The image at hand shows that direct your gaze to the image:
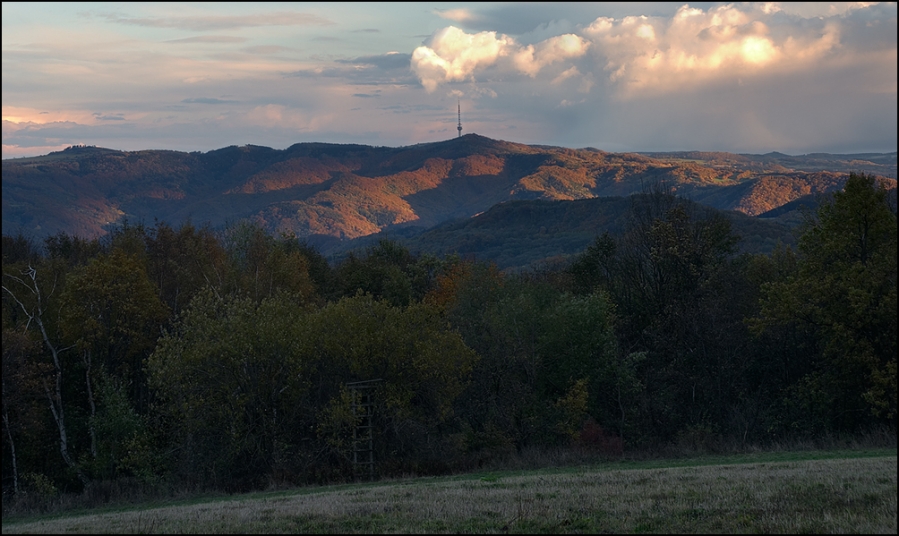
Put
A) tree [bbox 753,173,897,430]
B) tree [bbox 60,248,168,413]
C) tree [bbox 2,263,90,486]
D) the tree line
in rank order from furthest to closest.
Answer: tree [bbox 60,248,168,413]
tree [bbox 2,263,90,486]
the tree line
tree [bbox 753,173,897,430]

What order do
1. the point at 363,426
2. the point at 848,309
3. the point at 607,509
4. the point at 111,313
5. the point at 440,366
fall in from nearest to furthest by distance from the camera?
the point at 607,509, the point at 848,309, the point at 363,426, the point at 440,366, the point at 111,313

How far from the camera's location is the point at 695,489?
17.4 meters

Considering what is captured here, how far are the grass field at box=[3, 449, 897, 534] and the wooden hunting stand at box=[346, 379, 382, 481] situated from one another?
15.2 metres

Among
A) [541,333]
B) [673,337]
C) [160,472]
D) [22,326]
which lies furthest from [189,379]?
[673,337]

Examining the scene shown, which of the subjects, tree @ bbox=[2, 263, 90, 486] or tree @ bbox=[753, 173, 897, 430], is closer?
tree @ bbox=[753, 173, 897, 430]

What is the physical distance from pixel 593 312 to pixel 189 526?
35.5 meters

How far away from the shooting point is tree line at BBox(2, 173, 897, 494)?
36141 millimetres

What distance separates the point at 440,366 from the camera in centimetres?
3950

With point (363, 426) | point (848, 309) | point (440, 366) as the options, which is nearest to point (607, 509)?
point (363, 426)

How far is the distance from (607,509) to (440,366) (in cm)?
2473

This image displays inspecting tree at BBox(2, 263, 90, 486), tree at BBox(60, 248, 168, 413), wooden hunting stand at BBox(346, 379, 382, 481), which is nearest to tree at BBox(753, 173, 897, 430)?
wooden hunting stand at BBox(346, 379, 382, 481)

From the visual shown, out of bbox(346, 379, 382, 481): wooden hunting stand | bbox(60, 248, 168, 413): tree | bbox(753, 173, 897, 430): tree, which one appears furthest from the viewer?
bbox(60, 248, 168, 413): tree

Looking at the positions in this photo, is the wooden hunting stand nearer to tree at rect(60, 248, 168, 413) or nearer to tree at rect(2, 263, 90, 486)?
tree at rect(60, 248, 168, 413)

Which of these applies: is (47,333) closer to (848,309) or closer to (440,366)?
(440,366)
